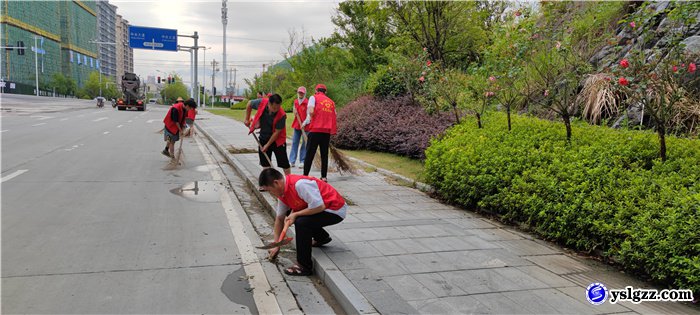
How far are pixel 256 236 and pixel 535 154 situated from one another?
3.51 meters

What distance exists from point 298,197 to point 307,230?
0.31 meters

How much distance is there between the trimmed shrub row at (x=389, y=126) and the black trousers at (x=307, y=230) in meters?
5.91

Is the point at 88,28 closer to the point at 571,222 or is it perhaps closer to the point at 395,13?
the point at 395,13

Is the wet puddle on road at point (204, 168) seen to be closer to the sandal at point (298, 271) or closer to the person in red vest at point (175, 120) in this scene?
the person in red vest at point (175, 120)

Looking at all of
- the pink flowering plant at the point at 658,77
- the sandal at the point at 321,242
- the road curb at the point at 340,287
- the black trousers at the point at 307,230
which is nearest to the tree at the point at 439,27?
the pink flowering plant at the point at 658,77

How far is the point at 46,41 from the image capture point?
300 feet

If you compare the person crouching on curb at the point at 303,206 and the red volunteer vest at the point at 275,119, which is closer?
the person crouching on curb at the point at 303,206

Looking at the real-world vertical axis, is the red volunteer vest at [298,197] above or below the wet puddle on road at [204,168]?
above

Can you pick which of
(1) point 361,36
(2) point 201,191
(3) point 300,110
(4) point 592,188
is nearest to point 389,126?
(3) point 300,110

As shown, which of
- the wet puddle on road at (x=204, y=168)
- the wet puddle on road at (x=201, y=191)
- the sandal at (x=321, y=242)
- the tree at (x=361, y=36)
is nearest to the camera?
the sandal at (x=321, y=242)

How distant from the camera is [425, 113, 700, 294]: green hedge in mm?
3854

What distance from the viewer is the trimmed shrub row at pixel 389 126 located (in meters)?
10.7

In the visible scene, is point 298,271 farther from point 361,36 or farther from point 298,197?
point 361,36

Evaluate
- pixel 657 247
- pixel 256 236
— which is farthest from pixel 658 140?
pixel 256 236
